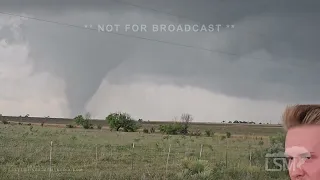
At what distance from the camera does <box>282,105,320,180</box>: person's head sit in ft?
3.67

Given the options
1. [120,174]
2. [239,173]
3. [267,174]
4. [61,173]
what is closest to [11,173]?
[61,173]

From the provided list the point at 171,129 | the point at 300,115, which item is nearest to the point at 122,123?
the point at 171,129

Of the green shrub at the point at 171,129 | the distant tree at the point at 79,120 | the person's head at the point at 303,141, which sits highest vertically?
the distant tree at the point at 79,120

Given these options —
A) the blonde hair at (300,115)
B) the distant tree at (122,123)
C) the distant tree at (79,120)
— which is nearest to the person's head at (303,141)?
the blonde hair at (300,115)

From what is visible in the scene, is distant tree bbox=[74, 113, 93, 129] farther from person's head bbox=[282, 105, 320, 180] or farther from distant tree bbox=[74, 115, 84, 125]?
person's head bbox=[282, 105, 320, 180]

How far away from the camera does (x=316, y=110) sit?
117 cm

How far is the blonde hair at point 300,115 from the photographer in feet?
3.75

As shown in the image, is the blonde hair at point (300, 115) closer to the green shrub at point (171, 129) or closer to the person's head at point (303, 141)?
the person's head at point (303, 141)

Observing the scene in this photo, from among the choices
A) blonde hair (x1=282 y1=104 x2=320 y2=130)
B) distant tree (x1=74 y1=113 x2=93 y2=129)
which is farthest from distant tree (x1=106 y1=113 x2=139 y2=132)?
blonde hair (x1=282 y1=104 x2=320 y2=130)

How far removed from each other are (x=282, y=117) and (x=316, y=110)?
0.11m

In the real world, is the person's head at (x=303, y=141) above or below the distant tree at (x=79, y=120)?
below

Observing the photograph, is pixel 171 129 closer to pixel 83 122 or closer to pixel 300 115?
pixel 83 122

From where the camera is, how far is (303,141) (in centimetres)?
115

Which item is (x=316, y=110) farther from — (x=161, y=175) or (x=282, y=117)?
(x=161, y=175)
